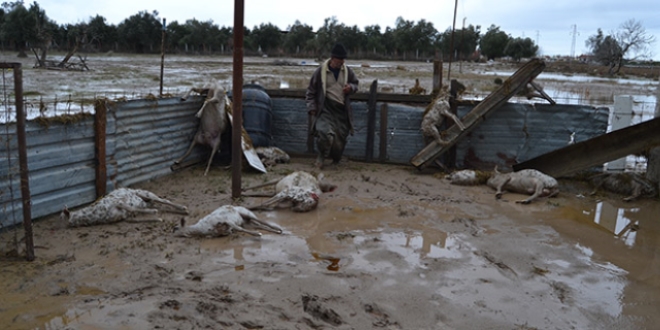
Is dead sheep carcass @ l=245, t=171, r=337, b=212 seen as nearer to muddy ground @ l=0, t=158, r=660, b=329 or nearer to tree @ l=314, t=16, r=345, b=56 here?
muddy ground @ l=0, t=158, r=660, b=329

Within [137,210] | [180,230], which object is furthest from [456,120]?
[137,210]

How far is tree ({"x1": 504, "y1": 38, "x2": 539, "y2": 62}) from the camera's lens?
198 ft

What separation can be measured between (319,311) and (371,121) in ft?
21.0

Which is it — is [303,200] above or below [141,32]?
below

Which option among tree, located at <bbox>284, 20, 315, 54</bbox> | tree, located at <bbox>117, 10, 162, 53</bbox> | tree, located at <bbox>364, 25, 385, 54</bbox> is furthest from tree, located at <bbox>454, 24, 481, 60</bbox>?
tree, located at <bbox>117, 10, 162, 53</bbox>

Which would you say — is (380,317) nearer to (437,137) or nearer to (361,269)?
(361,269)

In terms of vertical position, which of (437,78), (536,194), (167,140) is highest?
(437,78)

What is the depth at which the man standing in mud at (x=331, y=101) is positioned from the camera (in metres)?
9.29

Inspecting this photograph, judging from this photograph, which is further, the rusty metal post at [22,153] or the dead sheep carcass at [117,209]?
the dead sheep carcass at [117,209]

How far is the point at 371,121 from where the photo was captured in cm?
1009

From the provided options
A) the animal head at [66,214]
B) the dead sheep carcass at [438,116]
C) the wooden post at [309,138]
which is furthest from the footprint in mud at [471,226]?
the animal head at [66,214]

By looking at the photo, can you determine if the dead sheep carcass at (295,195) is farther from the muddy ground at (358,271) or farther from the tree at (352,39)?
the tree at (352,39)

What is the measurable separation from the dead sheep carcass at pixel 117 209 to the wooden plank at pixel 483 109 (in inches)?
174

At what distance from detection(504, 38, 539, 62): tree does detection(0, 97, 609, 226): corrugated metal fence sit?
180ft
